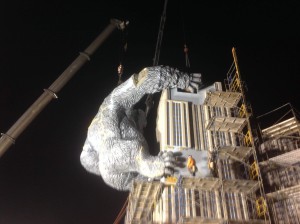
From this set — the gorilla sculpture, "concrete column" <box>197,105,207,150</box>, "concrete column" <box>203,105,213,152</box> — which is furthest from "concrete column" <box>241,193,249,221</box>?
the gorilla sculpture

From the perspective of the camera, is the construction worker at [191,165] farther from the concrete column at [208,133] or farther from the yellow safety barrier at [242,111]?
the yellow safety barrier at [242,111]

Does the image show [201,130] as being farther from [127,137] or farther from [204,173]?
[127,137]

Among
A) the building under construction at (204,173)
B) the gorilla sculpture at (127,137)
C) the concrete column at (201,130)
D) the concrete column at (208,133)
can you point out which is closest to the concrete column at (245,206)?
the building under construction at (204,173)

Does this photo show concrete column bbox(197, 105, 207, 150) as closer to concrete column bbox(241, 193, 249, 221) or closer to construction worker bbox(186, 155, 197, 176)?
construction worker bbox(186, 155, 197, 176)

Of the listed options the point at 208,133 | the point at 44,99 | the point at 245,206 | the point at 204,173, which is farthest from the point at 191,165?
the point at 44,99

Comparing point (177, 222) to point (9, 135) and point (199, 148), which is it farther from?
point (9, 135)

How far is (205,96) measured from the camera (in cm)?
1504

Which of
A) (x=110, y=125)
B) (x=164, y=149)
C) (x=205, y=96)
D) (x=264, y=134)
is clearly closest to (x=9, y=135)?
(x=110, y=125)

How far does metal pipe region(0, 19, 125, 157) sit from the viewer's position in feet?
55.1

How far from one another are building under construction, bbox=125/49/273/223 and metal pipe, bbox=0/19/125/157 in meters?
5.71

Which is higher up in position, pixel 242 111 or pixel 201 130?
pixel 242 111

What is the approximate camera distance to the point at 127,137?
13.0 m

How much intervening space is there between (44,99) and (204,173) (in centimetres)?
851

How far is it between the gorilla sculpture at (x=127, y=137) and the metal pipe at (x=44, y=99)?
157 inches
